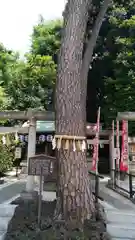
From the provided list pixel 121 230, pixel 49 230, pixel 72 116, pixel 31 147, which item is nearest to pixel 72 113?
pixel 72 116

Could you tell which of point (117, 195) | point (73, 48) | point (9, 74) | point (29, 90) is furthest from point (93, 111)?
point (73, 48)

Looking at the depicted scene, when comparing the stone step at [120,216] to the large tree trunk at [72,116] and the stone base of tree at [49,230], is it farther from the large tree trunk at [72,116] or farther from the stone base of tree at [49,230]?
the large tree trunk at [72,116]

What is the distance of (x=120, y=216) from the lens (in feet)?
17.9

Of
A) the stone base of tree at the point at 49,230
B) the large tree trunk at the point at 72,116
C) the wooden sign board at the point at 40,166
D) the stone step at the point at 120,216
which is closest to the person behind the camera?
the stone base of tree at the point at 49,230

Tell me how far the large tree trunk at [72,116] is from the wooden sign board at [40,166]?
27 centimetres

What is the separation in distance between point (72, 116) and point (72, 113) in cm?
5

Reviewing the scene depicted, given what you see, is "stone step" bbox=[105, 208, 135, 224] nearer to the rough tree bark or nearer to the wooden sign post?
the rough tree bark

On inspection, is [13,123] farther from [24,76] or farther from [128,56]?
[128,56]

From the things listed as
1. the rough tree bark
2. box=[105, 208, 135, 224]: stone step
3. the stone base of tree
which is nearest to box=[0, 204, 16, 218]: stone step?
the stone base of tree

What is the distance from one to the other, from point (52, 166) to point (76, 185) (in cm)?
56

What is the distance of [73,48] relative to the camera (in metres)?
4.96

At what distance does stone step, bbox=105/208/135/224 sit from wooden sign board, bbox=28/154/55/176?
5.38 feet

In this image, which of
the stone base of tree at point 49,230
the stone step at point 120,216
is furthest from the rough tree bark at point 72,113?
the stone step at point 120,216

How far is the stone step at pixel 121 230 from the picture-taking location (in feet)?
15.3
